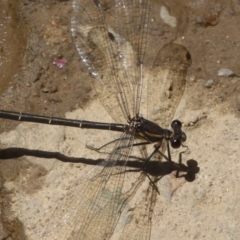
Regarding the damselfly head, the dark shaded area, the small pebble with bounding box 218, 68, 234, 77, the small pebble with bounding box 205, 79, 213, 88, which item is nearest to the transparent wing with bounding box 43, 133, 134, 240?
the dark shaded area

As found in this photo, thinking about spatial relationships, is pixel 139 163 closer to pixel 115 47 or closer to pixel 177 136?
pixel 177 136

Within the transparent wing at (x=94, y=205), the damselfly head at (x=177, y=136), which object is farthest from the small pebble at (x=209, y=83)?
the transparent wing at (x=94, y=205)

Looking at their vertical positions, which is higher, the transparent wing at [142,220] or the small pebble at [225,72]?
the small pebble at [225,72]

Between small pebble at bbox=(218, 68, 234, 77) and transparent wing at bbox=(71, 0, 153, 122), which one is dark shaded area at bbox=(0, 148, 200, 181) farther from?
small pebble at bbox=(218, 68, 234, 77)

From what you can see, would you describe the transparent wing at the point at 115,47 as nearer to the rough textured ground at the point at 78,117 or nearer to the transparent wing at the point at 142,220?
the rough textured ground at the point at 78,117

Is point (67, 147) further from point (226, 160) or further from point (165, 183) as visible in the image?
point (226, 160)

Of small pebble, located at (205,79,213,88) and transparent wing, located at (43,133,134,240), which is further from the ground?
small pebble, located at (205,79,213,88)
